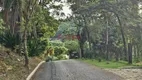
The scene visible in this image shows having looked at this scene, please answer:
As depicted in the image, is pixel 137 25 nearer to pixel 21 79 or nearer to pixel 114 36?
pixel 21 79

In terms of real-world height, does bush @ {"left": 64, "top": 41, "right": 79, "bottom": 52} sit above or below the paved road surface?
above

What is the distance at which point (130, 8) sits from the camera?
899 inches

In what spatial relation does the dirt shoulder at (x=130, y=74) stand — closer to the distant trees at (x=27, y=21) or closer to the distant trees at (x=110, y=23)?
the distant trees at (x=27, y=21)

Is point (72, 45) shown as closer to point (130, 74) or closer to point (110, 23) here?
point (110, 23)

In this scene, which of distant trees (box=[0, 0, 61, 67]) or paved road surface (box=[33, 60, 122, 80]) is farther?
distant trees (box=[0, 0, 61, 67])

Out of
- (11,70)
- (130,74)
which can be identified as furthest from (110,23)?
(11,70)

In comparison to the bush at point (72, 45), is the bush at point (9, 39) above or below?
above

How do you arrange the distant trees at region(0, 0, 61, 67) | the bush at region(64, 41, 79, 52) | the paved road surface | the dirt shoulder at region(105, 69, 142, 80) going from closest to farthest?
the dirt shoulder at region(105, 69, 142, 80)
the paved road surface
the distant trees at region(0, 0, 61, 67)
the bush at region(64, 41, 79, 52)

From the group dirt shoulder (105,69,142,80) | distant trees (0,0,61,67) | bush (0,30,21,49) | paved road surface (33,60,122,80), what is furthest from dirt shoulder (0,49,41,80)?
dirt shoulder (105,69,142,80)

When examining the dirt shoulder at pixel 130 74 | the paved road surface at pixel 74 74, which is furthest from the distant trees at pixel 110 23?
the paved road surface at pixel 74 74

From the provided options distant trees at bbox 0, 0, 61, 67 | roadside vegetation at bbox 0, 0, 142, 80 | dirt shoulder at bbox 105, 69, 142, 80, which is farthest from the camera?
roadside vegetation at bbox 0, 0, 142, 80

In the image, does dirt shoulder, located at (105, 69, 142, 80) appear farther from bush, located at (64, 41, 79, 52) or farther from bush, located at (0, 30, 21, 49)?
bush, located at (64, 41, 79, 52)

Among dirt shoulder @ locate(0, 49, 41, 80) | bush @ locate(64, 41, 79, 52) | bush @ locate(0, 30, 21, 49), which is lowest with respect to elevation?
dirt shoulder @ locate(0, 49, 41, 80)

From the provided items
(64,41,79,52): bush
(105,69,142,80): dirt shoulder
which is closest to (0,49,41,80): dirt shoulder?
(105,69,142,80): dirt shoulder
